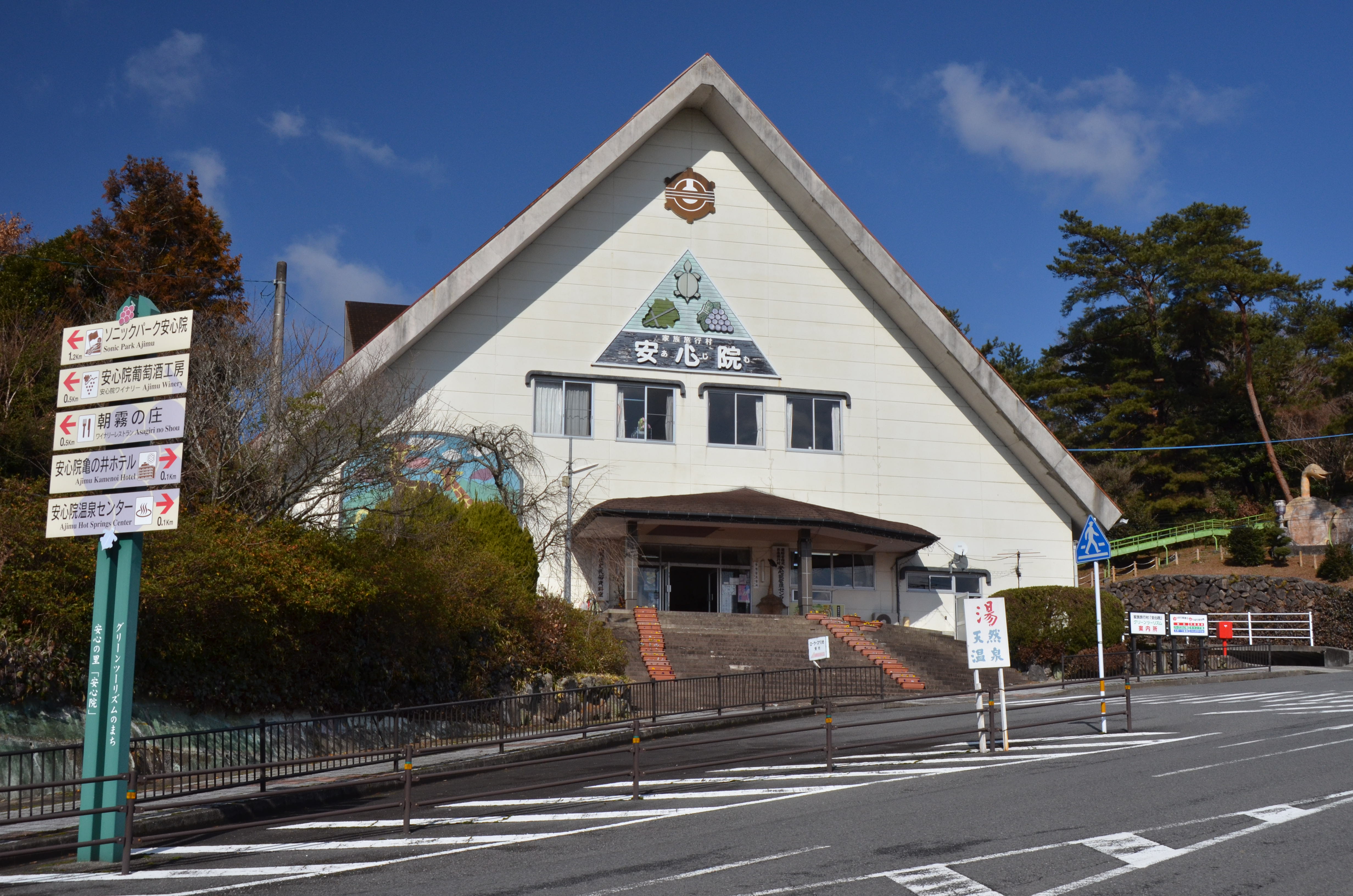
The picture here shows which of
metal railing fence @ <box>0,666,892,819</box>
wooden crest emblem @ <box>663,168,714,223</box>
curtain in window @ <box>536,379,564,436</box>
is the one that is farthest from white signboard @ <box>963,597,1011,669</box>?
wooden crest emblem @ <box>663,168,714,223</box>

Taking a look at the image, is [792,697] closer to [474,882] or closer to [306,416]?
[306,416]

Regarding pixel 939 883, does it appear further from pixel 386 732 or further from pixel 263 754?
pixel 386 732

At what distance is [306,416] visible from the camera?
19250 millimetres

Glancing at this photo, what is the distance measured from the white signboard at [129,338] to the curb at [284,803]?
14.9 ft

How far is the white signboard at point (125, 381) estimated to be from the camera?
11.6m

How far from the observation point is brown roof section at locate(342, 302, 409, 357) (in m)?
37.7

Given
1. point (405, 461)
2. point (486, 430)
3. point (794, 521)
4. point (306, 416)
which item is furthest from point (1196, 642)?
point (306, 416)

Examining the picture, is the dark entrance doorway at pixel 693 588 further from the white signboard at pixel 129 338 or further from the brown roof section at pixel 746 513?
the white signboard at pixel 129 338

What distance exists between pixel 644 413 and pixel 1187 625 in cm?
1519

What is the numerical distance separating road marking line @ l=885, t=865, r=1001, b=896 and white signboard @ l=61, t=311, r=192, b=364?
8.32 m

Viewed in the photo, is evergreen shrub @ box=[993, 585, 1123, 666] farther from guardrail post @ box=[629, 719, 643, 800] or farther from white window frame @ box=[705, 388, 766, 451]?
guardrail post @ box=[629, 719, 643, 800]

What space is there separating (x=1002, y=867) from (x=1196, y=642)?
3031 cm

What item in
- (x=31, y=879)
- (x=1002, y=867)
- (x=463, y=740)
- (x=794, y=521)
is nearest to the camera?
(x=1002, y=867)

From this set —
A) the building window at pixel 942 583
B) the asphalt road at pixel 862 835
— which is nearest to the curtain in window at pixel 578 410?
the building window at pixel 942 583
